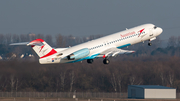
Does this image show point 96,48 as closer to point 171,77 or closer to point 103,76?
point 103,76

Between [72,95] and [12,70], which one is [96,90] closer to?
[72,95]

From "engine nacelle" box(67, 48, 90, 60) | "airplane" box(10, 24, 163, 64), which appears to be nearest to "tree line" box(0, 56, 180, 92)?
"airplane" box(10, 24, 163, 64)

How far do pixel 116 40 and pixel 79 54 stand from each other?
730cm

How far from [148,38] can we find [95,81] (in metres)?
35.4

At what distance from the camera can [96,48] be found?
48781 millimetres

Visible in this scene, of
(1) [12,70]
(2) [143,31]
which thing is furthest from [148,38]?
(1) [12,70]

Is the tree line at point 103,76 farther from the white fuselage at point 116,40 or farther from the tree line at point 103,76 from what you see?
the white fuselage at point 116,40

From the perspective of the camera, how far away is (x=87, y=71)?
286ft

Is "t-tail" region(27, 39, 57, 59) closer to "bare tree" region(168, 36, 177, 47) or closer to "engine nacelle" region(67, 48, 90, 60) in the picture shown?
"engine nacelle" region(67, 48, 90, 60)

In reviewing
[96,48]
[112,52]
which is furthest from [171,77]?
[96,48]

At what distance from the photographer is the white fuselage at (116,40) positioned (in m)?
46.9

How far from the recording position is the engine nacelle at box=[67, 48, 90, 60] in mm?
45616

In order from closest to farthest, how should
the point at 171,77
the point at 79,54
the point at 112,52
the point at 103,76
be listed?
the point at 79,54
the point at 112,52
the point at 103,76
the point at 171,77

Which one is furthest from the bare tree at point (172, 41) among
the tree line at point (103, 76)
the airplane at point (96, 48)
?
the airplane at point (96, 48)
